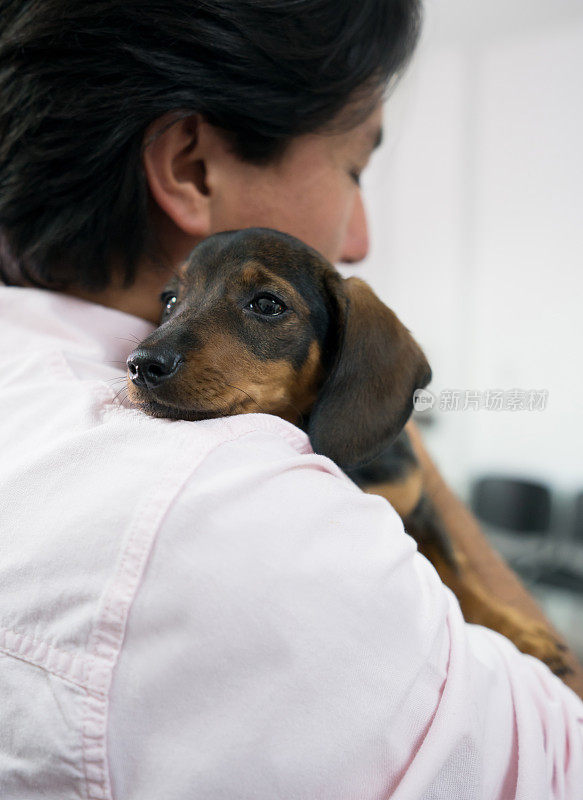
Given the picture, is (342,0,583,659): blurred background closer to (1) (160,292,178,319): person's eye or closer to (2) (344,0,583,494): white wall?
(2) (344,0,583,494): white wall

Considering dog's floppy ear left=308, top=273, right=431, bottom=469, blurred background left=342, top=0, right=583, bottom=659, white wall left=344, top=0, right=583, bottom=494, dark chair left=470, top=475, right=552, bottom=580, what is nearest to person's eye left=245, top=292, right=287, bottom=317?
dog's floppy ear left=308, top=273, right=431, bottom=469

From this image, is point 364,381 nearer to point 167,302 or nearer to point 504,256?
point 167,302

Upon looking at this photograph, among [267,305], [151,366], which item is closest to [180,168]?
[267,305]

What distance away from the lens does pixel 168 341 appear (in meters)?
0.86

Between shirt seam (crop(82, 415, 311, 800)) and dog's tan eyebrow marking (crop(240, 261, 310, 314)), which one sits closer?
shirt seam (crop(82, 415, 311, 800))

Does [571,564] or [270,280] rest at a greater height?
[270,280]

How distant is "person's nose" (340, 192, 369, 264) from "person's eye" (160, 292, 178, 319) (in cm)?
37

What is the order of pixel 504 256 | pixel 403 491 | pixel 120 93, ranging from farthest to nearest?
pixel 504 256, pixel 403 491, pixel 120 93

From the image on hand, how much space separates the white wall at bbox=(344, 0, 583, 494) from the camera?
412 centimetres

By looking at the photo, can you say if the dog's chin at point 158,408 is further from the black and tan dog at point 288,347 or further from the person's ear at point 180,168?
the person's ear at point 180,168

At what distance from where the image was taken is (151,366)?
2.64 ft

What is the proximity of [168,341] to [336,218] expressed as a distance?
18.0 inches

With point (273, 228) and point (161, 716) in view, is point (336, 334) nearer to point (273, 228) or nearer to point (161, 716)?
point (273, 228)

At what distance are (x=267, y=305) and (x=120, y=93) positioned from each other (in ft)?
1.15
